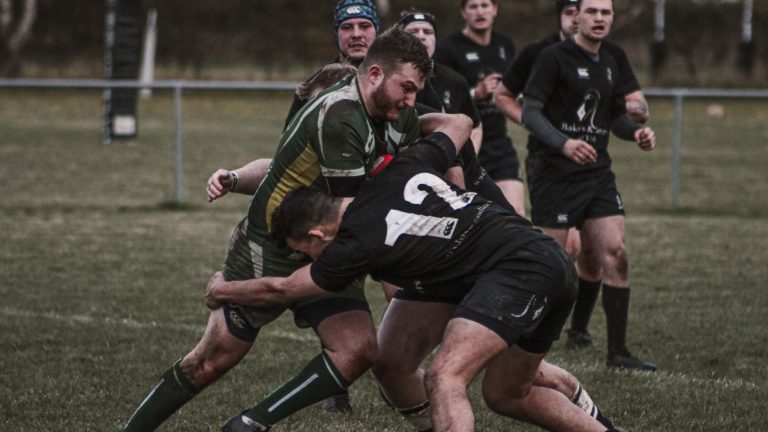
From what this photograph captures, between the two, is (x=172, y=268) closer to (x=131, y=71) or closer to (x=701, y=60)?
(x=131, y=71)

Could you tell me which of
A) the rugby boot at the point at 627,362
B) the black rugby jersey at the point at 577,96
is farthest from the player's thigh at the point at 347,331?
the black rugby jersey at the point at 577,96

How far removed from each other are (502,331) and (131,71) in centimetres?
2141

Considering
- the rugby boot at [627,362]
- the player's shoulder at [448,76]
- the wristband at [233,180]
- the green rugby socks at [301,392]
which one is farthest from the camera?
the player's shoulder at [448,76]

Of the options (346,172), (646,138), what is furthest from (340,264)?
(646,138)

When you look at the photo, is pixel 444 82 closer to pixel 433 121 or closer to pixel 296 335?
pixel 296 335

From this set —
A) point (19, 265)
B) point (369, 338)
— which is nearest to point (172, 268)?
point (19, 265)

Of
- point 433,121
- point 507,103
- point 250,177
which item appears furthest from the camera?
point 507,103

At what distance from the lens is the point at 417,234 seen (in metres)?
4.49

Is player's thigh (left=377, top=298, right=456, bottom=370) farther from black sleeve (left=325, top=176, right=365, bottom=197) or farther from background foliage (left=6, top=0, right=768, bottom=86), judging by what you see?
background foliage (left=6, top=0, right=768, bottom=86)

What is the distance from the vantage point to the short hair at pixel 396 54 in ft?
15.2

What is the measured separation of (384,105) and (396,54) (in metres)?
0.19

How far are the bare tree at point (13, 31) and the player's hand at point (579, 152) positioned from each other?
3162 centimetres

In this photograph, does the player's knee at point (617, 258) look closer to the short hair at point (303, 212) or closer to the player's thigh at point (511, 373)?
the player's thigh at point (511, 373)

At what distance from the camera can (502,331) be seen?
175 inches
